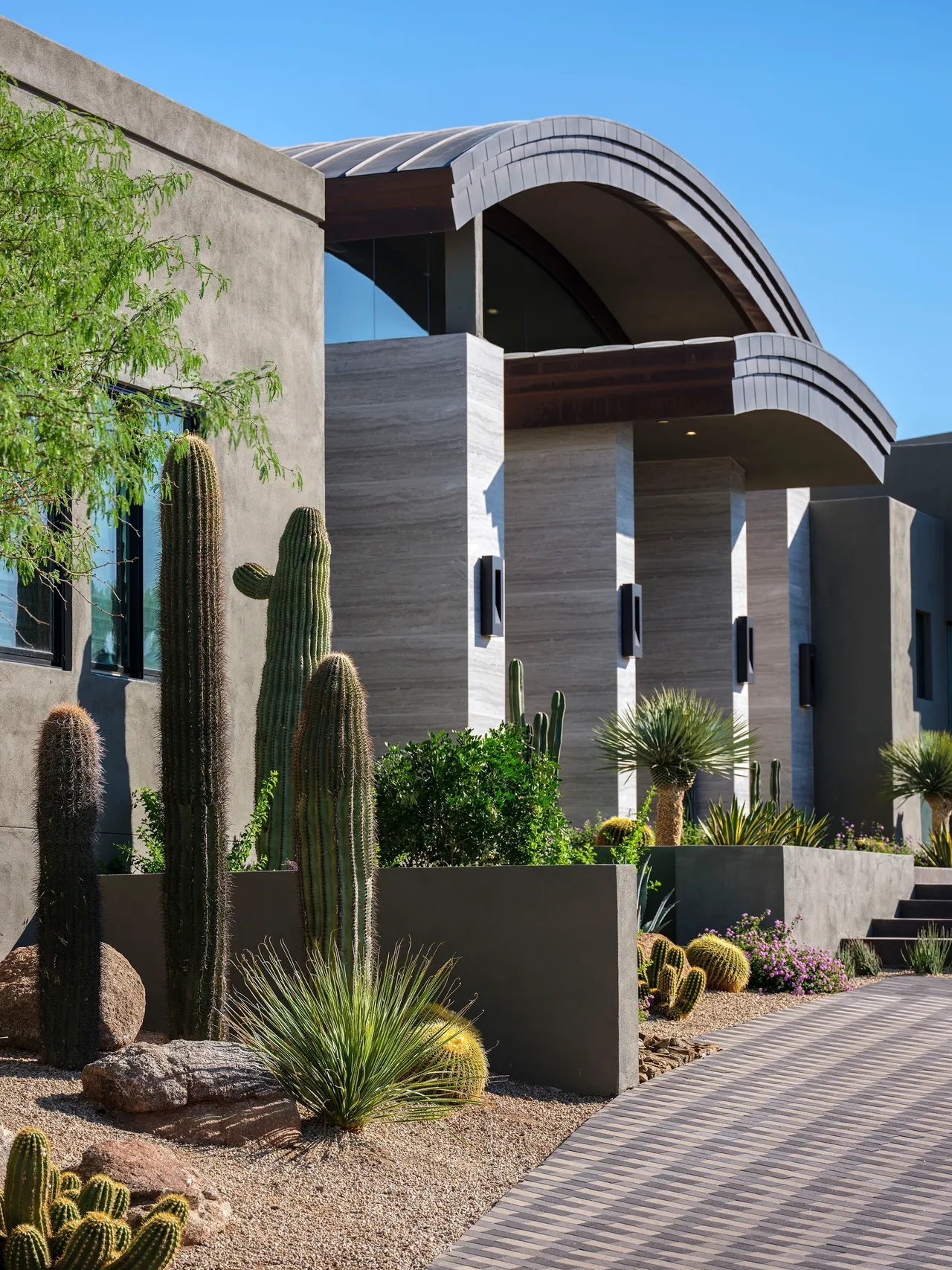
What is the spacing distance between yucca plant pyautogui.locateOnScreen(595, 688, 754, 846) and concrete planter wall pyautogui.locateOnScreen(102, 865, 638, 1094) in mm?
6700

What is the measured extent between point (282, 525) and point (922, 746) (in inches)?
516

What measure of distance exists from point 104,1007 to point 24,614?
3.02 metres

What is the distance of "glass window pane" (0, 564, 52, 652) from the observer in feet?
34.9

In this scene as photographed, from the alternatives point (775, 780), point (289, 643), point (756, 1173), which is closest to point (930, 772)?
point (775, 780)

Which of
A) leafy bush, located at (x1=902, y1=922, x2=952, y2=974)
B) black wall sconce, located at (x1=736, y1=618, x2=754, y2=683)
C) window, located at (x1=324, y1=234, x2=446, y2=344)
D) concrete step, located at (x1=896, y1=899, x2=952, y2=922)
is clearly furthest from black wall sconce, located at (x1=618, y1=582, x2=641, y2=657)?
leafy bush, located at (x1=902, y1=922, x2=952, y2=974)

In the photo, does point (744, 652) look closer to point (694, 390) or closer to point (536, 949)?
point (694, 390)

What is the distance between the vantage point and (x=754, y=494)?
→ 2544cm

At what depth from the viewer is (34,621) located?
1088 cm

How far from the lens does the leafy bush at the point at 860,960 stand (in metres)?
14.4

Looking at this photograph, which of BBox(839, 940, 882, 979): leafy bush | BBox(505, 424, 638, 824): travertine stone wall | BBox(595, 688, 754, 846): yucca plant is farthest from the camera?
BBox(505, 424, 638, 824): travertine stone wall

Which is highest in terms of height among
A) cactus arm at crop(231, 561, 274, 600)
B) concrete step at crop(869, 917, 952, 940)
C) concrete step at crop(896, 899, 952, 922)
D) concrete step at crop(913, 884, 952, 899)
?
cactus arm at crop(231, 561, 274, 600)

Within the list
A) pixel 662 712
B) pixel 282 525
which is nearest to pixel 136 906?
pixel 282 525

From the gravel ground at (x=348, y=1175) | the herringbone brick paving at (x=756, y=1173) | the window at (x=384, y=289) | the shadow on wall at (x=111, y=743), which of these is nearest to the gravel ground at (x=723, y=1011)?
the herringbone brick paving at (x=756, y=1173)

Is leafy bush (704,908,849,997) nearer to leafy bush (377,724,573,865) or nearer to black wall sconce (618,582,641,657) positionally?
leafy bush (377,724,573,865)
